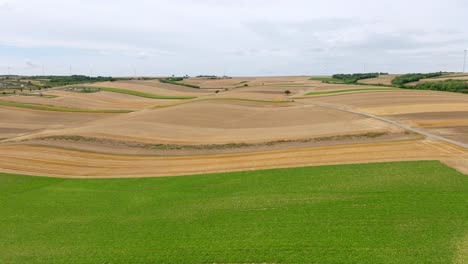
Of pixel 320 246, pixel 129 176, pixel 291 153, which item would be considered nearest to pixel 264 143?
pixel 291 153

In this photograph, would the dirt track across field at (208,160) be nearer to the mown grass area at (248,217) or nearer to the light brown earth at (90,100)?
the mown grass area at (248,217)

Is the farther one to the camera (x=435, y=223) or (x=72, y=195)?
(x=72, y=195)

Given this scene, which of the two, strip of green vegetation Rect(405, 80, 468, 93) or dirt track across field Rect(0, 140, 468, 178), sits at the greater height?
strip of green vegetation Rect(405, 80, 468, 93)

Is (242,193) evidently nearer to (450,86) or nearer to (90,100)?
(90,100)

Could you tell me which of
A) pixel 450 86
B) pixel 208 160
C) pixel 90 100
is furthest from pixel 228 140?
pixel 450 86

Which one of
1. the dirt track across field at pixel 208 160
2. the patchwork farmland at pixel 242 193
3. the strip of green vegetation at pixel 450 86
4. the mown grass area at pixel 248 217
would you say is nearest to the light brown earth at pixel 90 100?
the patchwork farmland at pixel 242 193

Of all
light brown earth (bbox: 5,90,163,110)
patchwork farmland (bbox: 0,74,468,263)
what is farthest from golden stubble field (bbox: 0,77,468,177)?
light brown earth (bbox: 5,90,163,110)

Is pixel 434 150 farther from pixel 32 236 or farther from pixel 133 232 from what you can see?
pixel 32 236

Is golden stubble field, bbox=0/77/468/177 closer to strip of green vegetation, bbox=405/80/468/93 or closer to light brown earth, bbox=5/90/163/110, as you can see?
light brown earth, bbox=5/90/163/110
